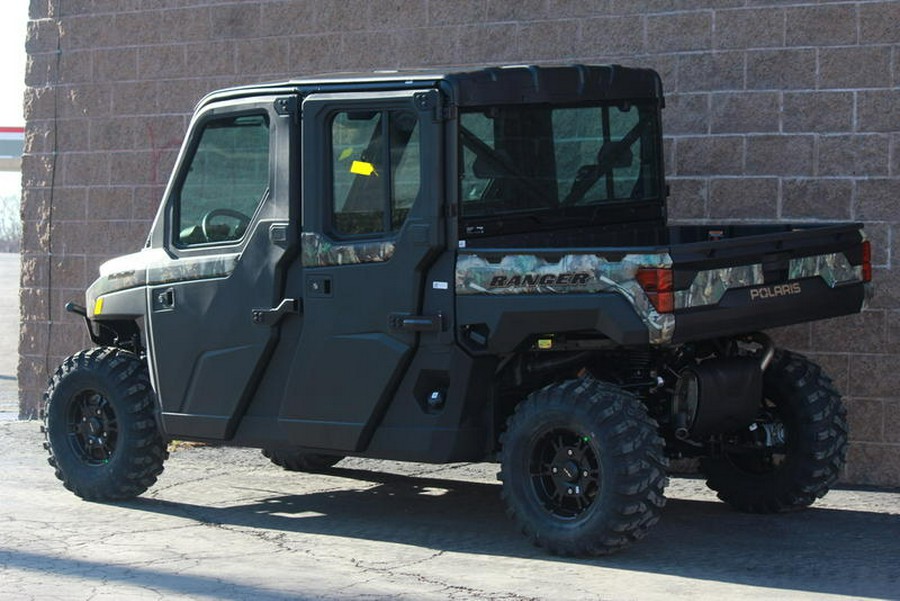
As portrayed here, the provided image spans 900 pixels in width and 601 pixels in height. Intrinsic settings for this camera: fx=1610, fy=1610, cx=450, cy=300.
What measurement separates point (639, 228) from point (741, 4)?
203 centimetres

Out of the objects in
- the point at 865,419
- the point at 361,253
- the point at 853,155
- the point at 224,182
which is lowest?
the point at 865,419

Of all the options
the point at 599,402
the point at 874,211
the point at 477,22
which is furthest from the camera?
the point at 477,22

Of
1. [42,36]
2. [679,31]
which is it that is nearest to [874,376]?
[679,31]

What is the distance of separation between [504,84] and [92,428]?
330cm

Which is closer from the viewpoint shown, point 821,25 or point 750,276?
point 750,276

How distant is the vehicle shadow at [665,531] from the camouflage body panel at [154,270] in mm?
1295

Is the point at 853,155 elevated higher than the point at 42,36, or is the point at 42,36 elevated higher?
the point at 42,36

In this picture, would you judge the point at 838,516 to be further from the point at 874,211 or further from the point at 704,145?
the point at 704,145

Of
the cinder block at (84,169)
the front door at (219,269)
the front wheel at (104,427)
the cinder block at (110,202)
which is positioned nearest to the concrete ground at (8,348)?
the cinder block at (110,202)

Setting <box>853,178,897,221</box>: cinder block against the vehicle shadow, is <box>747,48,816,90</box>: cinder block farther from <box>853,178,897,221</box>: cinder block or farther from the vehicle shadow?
the vehicle shadow

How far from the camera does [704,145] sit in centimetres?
1038

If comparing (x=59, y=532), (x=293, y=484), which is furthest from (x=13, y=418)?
(x=59, y=532)

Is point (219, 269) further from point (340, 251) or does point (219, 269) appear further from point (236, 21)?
point (236, 21)

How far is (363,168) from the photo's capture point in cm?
837
